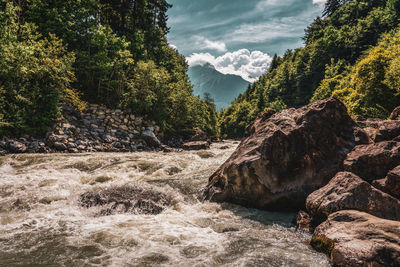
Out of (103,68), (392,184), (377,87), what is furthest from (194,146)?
(392,184)

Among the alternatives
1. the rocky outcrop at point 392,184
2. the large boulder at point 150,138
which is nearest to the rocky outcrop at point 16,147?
the large boulder at point 150,138

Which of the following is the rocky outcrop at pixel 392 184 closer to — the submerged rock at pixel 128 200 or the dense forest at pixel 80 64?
the submerged rock at pixel 128 200

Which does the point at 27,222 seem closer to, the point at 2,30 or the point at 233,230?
the point at 233,230

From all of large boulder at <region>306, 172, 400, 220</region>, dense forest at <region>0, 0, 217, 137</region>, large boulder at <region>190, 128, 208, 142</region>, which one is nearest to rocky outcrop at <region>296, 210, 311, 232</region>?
large boulder at <region>306, 172, 400, 220</region>

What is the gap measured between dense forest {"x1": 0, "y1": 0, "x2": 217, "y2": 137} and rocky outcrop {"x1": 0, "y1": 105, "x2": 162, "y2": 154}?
3.40 feet

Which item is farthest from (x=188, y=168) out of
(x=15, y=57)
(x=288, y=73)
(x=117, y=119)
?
(x=288, y=73)

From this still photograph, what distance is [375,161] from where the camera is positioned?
19.4 feet

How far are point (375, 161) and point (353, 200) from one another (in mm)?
1904

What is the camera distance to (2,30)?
15008 mm

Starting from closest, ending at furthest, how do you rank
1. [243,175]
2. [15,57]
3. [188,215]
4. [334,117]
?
[188,215] < [243,175] < [334,117] < [15,57]

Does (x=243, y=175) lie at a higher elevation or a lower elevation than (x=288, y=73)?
lower

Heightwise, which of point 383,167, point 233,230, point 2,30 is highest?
point 2,30

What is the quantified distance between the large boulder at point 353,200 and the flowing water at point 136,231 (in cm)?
95

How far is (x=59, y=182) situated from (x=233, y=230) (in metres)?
7.63
